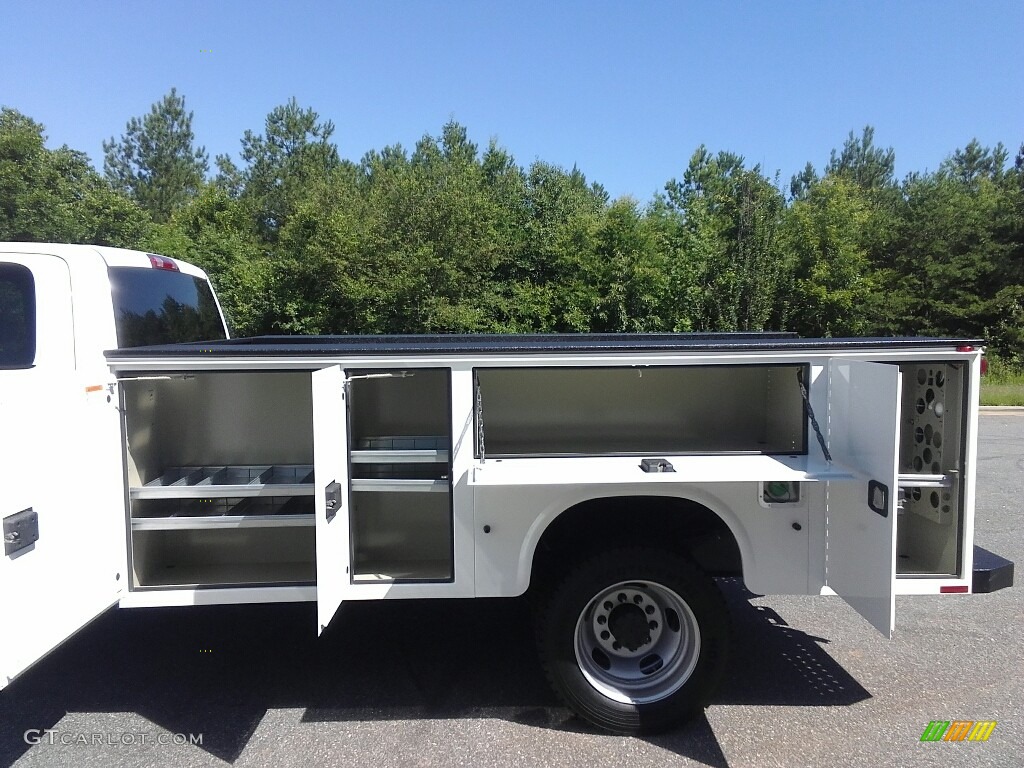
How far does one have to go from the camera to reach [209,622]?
473 centimetres

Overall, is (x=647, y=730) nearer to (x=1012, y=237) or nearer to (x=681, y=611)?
(x=681, y=611)

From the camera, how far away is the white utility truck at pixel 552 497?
289 cm

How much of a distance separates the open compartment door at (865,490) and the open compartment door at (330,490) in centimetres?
228

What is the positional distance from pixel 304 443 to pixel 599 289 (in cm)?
1431

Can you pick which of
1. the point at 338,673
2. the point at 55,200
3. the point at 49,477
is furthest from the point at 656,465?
the point at 55,200

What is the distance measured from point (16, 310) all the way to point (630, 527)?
10.0 feet

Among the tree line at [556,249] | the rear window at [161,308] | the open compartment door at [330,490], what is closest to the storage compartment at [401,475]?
the open compartment door at [330,490]

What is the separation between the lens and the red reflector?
4.09 meters

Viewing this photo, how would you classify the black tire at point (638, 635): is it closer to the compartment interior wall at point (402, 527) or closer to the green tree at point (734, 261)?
the compartment interior wall at point (402, 527)

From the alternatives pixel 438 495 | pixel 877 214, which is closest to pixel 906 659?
pixel 438 495

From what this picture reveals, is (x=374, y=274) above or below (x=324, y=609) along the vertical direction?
above

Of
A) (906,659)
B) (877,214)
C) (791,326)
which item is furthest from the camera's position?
(877,214)

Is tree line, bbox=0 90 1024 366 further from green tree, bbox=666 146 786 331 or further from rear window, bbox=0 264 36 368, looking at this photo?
rear window, bbox=0 264 36 368

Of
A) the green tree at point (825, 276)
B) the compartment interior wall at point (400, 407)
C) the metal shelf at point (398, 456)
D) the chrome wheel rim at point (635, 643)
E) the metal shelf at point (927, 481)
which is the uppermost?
the green tree at point (825, 276)
